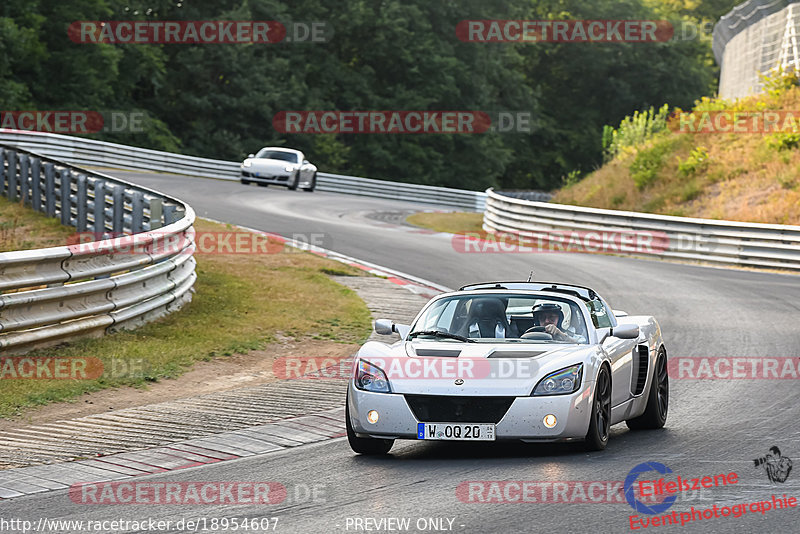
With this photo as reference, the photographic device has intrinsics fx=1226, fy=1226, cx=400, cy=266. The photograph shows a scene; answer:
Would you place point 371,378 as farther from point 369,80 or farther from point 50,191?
point 369,80

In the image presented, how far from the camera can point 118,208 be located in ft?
62.3

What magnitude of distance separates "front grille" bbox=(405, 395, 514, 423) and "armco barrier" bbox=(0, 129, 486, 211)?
32974mm

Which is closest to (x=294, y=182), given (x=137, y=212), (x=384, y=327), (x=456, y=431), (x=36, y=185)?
(x=36, y=185)

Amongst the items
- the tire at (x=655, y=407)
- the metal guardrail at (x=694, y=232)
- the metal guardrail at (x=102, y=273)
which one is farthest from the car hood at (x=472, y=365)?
the metal guardrail at (x=694, y=232)

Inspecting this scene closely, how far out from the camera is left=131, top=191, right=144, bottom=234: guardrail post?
59.4ft

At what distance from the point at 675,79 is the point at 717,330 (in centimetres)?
6651

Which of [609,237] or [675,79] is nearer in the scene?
[609,237]

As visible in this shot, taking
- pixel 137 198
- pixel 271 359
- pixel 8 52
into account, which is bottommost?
pixel 271 359

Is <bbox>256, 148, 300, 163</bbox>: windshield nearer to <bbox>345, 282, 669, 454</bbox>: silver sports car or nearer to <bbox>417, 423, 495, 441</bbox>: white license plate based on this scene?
<bbox>345, 282, 669, 454</bbox>: silver sports car

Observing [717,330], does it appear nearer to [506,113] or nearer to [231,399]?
[231,399]

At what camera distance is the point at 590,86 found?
3246 inches

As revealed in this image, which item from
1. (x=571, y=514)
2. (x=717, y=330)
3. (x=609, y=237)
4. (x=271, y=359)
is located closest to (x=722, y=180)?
(x=609, y=237)

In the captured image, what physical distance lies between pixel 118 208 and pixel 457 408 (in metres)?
11.7

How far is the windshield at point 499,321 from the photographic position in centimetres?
948
